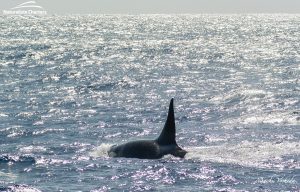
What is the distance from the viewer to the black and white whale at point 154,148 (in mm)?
30969

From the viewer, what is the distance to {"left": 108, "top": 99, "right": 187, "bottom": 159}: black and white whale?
31.0m

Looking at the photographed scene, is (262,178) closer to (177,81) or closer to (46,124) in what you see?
(46,124)

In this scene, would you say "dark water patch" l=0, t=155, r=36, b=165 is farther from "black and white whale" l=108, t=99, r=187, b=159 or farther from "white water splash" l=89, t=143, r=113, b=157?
"black and white whale" l=108, t=99, r=187, b=159

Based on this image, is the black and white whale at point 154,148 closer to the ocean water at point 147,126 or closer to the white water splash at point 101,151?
the white water splash at point 101,151

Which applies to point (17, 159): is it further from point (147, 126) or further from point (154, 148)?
point (147, 126)

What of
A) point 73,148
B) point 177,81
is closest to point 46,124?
point 73,148

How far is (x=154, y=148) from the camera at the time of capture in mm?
31375

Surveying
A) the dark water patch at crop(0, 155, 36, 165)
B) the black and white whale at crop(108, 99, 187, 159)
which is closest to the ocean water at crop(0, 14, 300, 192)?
the dark water patch at crop(0, 155, 36, 165)

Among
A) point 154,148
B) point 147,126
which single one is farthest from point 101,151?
point 147,126

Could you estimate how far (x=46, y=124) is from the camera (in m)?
42.2

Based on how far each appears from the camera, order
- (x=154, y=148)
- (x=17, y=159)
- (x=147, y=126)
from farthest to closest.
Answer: (x=147, y=126), (x=154, y=148), (x=17, y=159)

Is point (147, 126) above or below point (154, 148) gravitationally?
above

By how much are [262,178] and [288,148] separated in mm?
7406

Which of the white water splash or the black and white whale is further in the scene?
the white water splash
